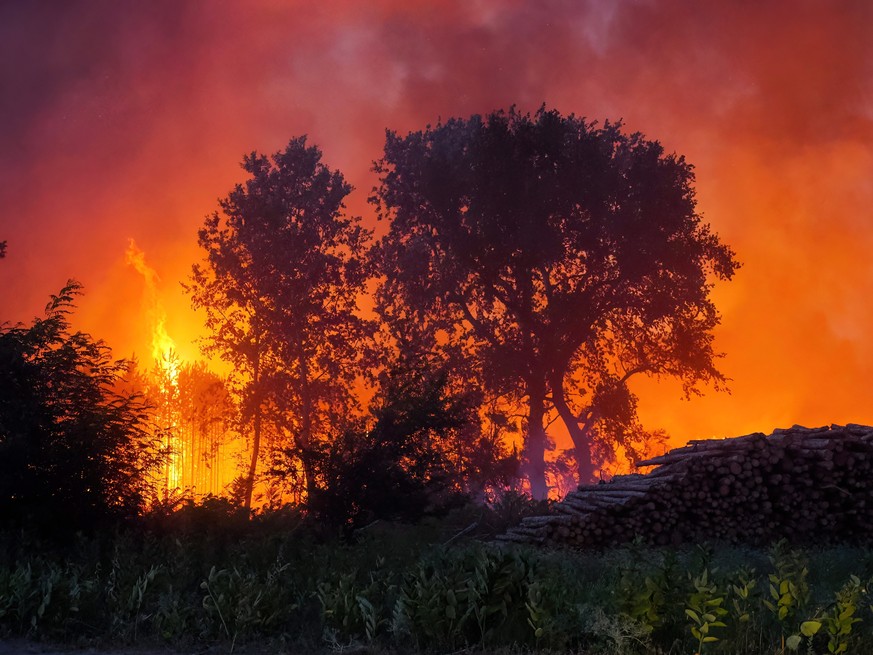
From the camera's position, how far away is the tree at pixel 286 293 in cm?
3741

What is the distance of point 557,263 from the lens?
35906 millimetres

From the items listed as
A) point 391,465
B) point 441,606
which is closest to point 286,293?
point 391,465

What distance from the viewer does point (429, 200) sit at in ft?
121

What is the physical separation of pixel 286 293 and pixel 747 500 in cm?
2351

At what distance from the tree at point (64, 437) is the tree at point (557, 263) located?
786 inches

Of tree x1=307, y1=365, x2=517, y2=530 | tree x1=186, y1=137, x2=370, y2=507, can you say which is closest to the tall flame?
tree x1=186, y1=137, x2=370, y2=507

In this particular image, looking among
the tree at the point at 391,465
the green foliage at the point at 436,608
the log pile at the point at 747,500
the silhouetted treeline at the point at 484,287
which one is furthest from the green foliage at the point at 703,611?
the silhouetted treeline at the point at 484,287

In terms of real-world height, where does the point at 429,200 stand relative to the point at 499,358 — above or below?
above

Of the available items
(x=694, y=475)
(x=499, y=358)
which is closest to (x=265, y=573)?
(x=694, y=475)

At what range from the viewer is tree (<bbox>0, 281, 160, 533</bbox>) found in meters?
15.6

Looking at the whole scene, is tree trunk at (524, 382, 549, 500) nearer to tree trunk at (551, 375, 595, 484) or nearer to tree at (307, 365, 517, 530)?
tree trunk at (551, 375, 595, 484)

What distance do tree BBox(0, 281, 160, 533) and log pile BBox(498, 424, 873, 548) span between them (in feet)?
28.0

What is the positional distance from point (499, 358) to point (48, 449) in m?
21.6

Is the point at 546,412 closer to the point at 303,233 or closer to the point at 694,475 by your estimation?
the point at 303,233
